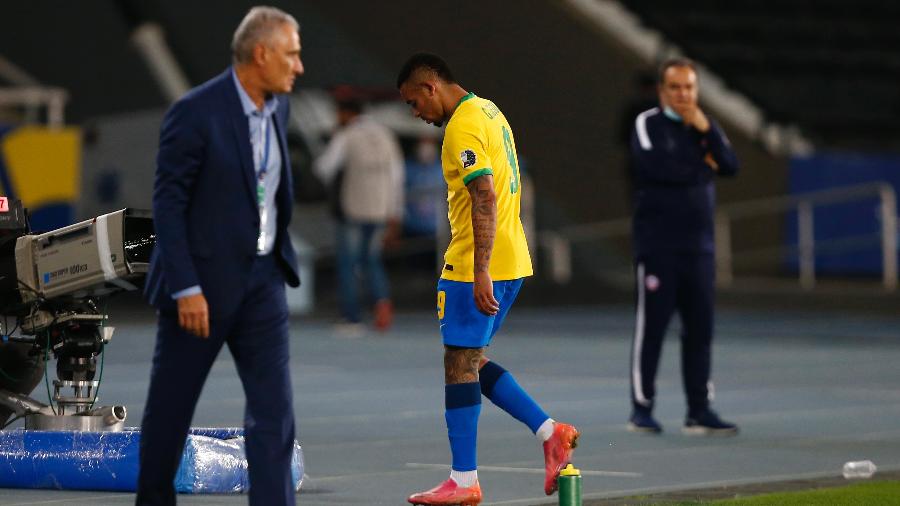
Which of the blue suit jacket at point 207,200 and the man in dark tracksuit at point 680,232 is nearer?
the blue suit jacket at point 207,200

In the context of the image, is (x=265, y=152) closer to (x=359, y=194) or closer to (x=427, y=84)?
(x=427, y=84)

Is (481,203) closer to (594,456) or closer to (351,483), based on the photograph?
(351,483)

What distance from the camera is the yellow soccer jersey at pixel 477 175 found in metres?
7.66

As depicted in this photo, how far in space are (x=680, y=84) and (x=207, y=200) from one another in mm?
5146

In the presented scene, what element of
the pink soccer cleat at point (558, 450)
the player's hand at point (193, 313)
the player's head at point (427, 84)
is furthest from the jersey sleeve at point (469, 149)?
the player's hand at point (193, 313)

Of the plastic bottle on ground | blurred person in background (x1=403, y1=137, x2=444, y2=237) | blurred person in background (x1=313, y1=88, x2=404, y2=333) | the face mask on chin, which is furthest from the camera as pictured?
blurred person in background (x1=403, y1=137, x2=444, y2=237)

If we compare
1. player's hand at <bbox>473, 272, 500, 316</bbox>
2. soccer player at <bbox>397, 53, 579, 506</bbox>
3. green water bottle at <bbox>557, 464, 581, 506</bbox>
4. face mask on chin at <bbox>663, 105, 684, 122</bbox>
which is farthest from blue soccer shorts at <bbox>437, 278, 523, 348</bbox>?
face mask on chin at <bbox>663, 105, 684, 122</bbox>

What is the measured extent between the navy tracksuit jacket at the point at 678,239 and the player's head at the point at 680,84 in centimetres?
15

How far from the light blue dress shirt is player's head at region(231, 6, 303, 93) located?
0.07m

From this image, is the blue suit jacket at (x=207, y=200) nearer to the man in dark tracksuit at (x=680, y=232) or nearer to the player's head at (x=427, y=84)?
the player's head at (x=427, y=84)

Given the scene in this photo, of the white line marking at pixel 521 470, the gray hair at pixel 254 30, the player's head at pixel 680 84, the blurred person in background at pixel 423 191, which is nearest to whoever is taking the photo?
the gray hair at pixel 254 30

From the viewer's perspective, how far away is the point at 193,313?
6.05m

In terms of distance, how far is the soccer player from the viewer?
25.0ft

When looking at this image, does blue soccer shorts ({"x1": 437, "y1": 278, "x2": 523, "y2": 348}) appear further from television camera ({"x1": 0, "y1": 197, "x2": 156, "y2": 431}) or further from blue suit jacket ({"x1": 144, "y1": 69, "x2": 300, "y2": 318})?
blue suit jacket ({"x1": 144, "y1": 69, "x2": 300, "y2": 318})
